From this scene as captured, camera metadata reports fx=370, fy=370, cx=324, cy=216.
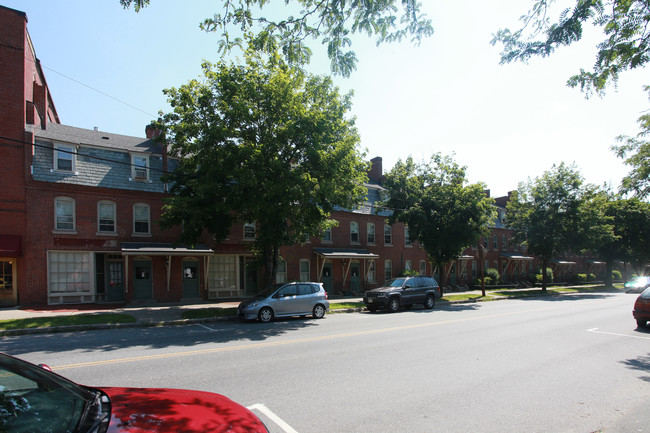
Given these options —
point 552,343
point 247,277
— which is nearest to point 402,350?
point 552,343

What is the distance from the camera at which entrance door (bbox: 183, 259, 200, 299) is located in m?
21.9

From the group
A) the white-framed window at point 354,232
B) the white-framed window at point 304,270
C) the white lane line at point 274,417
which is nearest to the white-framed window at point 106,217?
the white-framed window at point 304,270

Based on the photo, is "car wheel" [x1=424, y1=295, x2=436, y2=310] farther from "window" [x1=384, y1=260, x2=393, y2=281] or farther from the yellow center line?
"window" [x1=384, y1=260, x2=393, y2=281]

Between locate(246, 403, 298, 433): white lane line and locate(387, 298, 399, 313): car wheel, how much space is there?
1441 cm

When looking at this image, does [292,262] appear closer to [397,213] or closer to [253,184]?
[397,213]

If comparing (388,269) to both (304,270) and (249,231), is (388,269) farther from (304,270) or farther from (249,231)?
(249,231)

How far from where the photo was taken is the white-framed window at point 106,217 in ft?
65.1

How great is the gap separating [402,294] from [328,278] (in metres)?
9.25

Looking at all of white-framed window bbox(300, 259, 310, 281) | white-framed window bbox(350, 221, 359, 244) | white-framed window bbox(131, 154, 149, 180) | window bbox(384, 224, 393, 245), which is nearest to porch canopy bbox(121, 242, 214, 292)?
white-framed window bbox(131, 154, 149, 180)

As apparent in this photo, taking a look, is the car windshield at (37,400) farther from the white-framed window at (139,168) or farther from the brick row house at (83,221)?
the white-framed window at (139,168)

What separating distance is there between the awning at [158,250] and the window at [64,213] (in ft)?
8.90

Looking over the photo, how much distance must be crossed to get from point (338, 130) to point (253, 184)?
5.34m

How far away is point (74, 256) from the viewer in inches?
752

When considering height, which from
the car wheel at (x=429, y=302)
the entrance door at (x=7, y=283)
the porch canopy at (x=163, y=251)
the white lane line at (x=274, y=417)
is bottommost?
the car wheel at (x=429, y=302)
